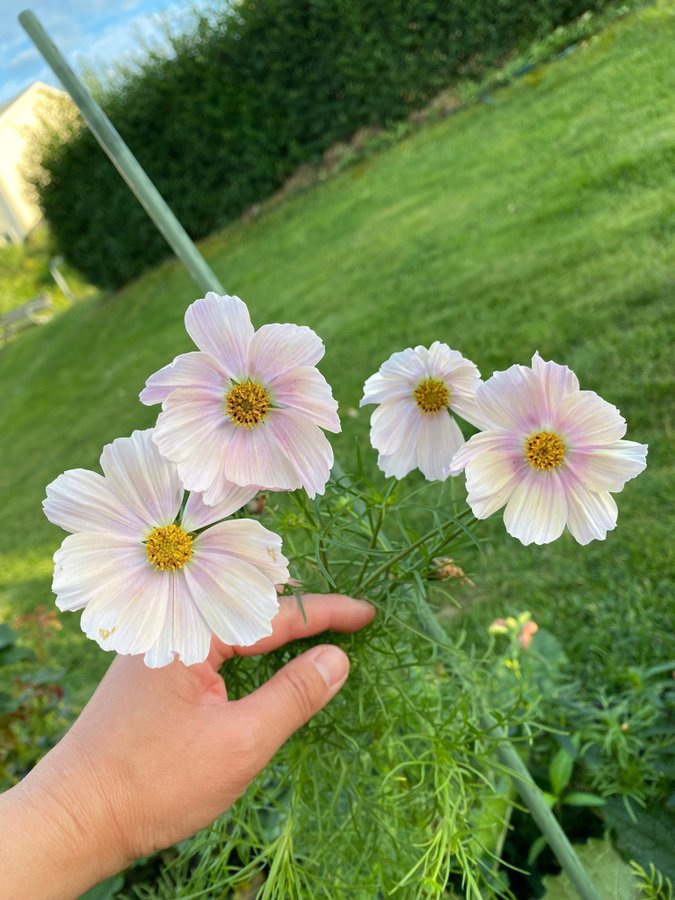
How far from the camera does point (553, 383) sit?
22.4 inches

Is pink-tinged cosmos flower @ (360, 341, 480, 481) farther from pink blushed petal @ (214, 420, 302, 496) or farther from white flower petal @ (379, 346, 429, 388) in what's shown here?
pink blushed petal @ (214, 420, 302, 496)

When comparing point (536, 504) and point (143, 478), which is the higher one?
point (143, 478)

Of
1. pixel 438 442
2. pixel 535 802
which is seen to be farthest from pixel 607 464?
pixel 535 802

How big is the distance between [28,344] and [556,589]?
1113 centimetres

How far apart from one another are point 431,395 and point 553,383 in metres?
0.14

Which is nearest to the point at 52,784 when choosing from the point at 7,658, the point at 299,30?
the point at 7,658

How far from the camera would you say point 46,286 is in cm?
2103

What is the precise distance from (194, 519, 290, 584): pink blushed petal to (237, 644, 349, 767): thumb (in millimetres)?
272

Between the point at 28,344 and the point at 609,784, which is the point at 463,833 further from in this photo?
the point at 28,344

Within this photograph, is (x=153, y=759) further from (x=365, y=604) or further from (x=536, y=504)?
(x=536, y=504)

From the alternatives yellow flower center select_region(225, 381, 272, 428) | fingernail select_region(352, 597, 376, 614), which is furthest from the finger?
yellow flower center select_region(225, 381, 272, 428)

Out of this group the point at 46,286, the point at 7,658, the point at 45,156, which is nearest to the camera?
the point at 7,658

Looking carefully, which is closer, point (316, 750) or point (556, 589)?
point (316, 750)

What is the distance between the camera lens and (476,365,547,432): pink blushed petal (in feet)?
1.85
